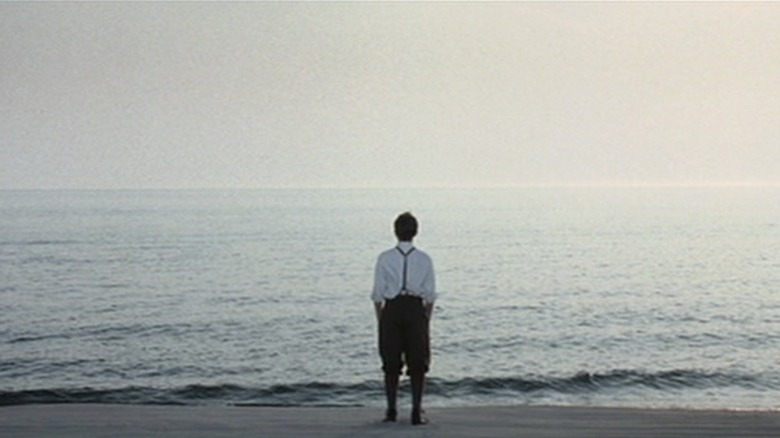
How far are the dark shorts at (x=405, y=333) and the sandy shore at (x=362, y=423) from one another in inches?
28.2

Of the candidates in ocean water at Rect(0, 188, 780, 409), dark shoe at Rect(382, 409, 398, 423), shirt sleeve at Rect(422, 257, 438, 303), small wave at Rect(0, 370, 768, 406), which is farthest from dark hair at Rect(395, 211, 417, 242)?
small wave at Rect(0, 370, 768, 406)

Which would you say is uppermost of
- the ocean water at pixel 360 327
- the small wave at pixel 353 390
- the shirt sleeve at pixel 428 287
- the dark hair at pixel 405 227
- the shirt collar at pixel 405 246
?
the dark hair at pixel 405 227

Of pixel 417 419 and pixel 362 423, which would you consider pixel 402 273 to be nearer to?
pixel 417 419

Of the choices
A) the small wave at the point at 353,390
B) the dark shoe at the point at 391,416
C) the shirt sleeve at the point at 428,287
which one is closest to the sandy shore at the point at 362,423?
the dark shoe at the point at 391,416

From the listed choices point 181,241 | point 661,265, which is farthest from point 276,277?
point 181,241

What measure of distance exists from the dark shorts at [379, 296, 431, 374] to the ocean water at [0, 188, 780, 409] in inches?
341

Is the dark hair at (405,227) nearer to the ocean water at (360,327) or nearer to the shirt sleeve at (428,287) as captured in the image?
the shirt sleeve at (428,287)

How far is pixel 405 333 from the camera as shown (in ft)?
30.8

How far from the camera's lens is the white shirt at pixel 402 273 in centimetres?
926

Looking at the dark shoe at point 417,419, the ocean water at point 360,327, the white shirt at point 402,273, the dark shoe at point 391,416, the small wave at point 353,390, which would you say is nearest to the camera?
the white shirt at point 402,273

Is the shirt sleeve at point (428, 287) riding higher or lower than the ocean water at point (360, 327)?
higher

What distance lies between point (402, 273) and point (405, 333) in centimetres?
58

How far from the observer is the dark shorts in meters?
9.30

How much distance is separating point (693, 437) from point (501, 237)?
74.2 m
